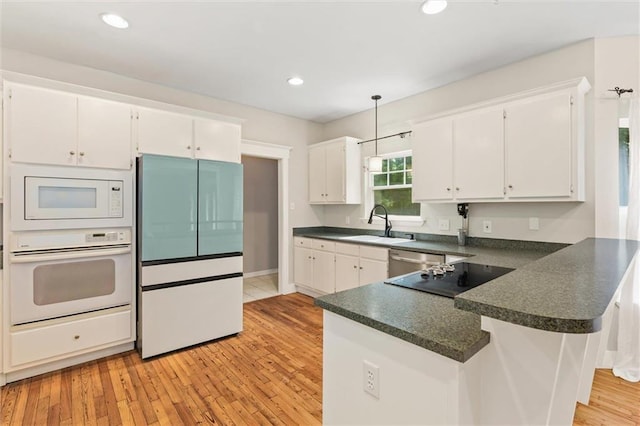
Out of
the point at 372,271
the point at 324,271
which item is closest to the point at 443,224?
the point at 372,271

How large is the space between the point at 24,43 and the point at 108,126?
0.94 metres

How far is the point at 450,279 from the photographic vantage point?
163 cm

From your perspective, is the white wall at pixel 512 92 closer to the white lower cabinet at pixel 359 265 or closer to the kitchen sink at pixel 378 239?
the kitchen sink at pixel 378 239

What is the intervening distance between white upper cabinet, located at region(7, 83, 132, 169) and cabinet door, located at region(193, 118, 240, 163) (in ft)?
2.02

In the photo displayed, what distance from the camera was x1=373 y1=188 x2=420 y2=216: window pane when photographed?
3.88 metres

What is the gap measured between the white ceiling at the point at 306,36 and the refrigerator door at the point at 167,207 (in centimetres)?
101

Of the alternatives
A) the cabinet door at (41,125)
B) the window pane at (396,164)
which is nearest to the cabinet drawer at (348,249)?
the window pane at (396,164)

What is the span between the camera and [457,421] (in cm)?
90

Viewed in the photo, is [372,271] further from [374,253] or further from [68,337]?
[68,337]

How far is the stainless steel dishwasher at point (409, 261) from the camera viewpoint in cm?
286

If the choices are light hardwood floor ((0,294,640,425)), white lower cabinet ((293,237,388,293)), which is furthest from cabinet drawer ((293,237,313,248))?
light hardwood floor ((0,294,640,425))

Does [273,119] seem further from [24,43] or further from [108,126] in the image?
[24,43]

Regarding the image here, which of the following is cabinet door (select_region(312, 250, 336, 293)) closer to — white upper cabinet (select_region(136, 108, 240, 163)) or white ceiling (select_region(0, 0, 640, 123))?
A: white upper cabinet (select_region(136, 108, 240, 163))

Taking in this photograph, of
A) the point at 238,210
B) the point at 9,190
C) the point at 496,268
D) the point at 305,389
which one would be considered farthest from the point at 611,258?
the point at 9,190
